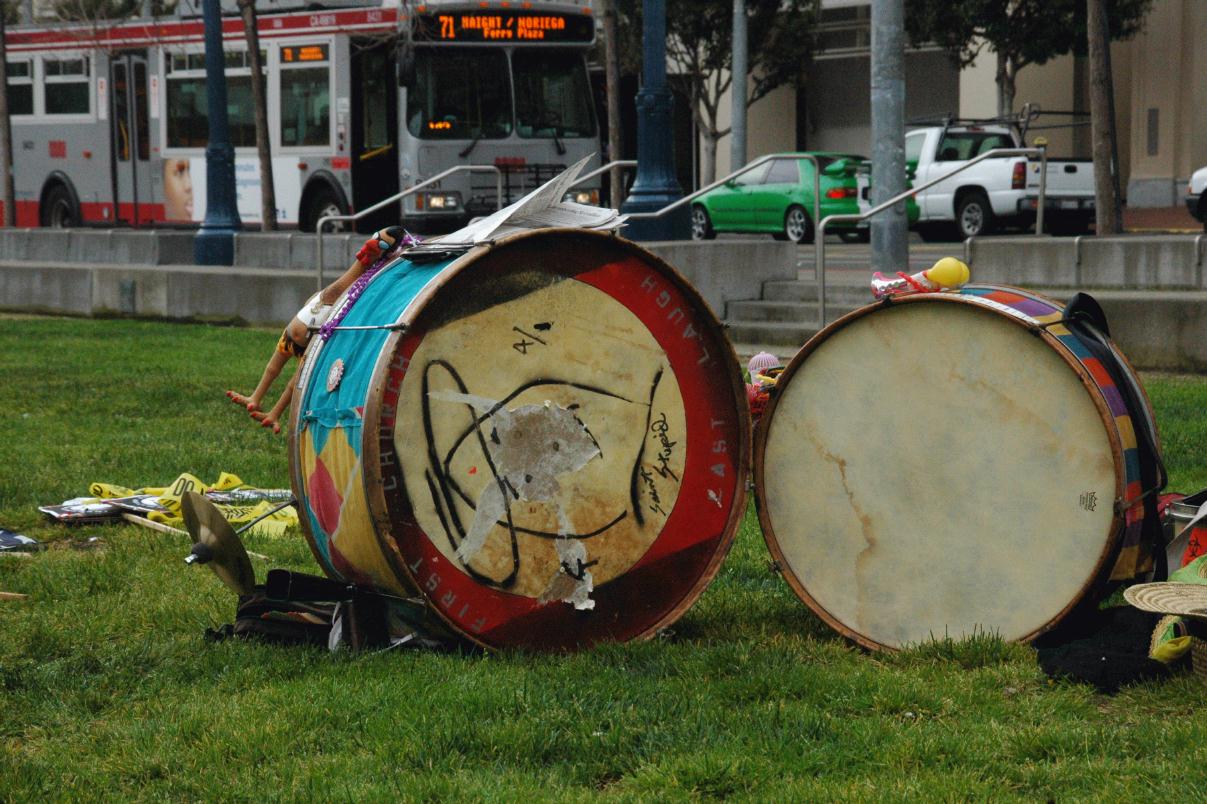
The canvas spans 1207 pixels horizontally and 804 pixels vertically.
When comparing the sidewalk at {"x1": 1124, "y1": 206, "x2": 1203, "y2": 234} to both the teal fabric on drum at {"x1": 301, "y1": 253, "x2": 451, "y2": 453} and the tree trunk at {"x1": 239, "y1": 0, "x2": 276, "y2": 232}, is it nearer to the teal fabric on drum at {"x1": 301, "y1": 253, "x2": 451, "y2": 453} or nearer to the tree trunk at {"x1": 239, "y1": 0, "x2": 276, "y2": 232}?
the tree trunk at {"x1": 239, "y1": 0, "x2": 276, "y2": 232}

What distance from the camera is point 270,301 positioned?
56.0 ft

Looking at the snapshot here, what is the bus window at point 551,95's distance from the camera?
846 inches

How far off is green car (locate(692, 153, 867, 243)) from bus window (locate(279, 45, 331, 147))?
6.01 metres

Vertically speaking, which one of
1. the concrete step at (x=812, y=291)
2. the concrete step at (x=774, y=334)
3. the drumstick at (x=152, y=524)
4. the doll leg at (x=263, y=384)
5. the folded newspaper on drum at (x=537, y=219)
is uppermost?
the folded newspaper on drum at (x=537, y=219)

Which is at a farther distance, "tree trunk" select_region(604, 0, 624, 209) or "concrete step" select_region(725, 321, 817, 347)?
"tree trunk" select_region(604, 0, 624, 209)

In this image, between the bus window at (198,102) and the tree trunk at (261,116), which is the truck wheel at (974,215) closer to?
the tree trunk at (261,116)

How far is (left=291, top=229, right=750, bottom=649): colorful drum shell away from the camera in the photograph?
4840mm

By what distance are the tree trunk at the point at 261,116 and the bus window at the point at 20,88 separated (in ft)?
26.2

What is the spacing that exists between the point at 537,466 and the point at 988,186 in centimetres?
2105

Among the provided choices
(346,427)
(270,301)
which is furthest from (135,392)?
(346,427)

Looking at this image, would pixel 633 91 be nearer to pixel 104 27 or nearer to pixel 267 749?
pixel 104 27

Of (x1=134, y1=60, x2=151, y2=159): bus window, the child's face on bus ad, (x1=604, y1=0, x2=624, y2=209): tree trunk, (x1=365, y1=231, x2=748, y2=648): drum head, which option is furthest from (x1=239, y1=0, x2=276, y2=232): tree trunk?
(x1=365, y1=231, x2=748, y2=648): drum head

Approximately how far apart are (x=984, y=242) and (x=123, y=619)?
10.5 metres

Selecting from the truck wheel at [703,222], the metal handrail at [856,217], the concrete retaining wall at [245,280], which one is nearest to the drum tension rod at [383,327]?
the metal handrail at [856,217]
